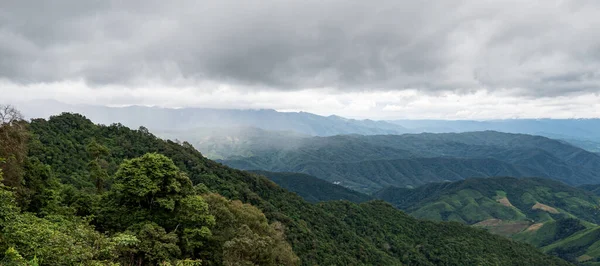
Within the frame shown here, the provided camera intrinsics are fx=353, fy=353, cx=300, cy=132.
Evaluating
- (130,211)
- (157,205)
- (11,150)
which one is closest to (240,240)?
(157,205)

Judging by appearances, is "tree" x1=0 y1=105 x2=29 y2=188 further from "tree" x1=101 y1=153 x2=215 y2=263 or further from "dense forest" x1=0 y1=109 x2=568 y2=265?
"tree" x1=101 y1=153 x2=215 y2=263

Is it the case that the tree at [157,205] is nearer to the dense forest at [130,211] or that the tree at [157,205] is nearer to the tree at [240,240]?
the dense forest at [130,211]

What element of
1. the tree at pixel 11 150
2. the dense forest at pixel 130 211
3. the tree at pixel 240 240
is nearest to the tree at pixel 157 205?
the dense forest at pixel 130 211

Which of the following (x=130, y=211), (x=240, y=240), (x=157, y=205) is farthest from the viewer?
(x=157, y=205)

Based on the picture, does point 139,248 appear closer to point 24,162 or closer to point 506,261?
point 24,162

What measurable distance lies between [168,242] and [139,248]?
12.9ft

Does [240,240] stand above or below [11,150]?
below

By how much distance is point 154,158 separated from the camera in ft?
129

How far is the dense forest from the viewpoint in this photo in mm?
23578

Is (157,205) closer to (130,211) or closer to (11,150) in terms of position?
(130,211)

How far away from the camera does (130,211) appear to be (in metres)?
37.8

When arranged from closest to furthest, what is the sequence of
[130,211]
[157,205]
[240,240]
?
[240,240] → [130,211] → [157,205]

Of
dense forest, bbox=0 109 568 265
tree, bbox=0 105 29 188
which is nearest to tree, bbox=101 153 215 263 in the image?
dense forest, bbox=0 109 568 265

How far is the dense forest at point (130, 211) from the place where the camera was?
77.4ft
